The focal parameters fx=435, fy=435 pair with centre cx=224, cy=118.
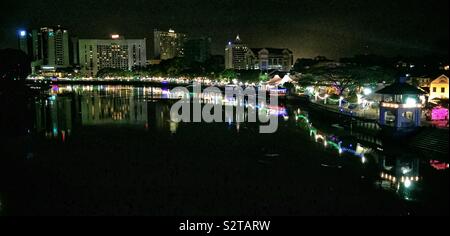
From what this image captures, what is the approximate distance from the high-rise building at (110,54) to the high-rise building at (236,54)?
30264mm

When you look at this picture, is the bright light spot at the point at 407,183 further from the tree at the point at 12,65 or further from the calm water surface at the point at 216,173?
the tree at the point at 12,65

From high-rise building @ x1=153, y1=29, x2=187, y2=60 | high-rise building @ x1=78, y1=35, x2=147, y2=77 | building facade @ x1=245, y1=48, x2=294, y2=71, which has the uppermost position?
high-rise building @ x1=153, y1=29, x2=187, y2=60

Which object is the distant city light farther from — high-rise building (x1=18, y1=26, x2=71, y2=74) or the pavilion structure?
high-rise building (x1=18, y1=26, x2=71, y2=74)

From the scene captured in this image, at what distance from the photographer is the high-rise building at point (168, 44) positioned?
129 meters

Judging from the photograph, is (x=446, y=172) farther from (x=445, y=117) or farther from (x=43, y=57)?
(x=43, y=57)

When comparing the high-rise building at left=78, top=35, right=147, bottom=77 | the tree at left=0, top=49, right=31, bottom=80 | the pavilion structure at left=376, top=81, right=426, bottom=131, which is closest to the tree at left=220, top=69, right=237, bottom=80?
the tree at left=0, top=49, right=31, bottom=80

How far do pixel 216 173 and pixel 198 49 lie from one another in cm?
9962

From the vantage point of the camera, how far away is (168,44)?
5148 inches

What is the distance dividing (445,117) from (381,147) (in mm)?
3860

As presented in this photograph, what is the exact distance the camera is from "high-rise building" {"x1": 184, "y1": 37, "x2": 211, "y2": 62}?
108125 millimetres

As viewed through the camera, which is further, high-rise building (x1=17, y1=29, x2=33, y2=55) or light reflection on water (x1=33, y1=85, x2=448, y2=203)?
high-rise building (x1=17, y1=29, x2=33, y2=55)

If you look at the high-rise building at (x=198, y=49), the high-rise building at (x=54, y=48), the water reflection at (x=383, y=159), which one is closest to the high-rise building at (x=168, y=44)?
the high-rise building at (x=198, y=49)

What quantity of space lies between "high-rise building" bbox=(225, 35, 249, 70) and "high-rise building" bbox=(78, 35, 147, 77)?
30264 mm

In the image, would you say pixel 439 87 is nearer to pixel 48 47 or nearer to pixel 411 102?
pixel 411 102
